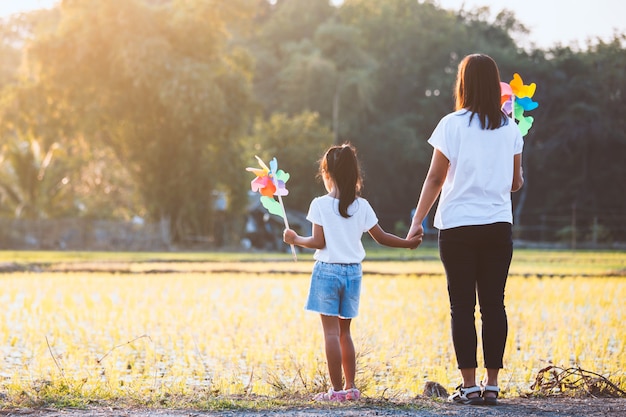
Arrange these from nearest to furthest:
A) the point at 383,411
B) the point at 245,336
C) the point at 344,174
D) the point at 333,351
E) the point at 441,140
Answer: the point at 383,411, the point at 441,140, the point at 333,351, the point at 344,174, the point at 245,336

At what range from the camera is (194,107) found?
102ft

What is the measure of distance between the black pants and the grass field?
649mm

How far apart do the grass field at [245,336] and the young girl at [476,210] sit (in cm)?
67

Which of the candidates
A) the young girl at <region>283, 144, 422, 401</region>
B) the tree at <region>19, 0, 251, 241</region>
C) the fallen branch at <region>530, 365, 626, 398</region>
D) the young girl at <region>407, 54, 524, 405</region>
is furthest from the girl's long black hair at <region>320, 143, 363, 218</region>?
the tree at <region>19, 0, 251, 241</region>

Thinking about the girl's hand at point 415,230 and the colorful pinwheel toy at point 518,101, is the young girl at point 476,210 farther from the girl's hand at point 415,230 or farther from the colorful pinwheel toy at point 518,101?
the colorful pinwheel toy at point 518,101

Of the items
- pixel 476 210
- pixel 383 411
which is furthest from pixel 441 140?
pixel 383 411

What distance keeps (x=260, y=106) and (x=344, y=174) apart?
1147 inches

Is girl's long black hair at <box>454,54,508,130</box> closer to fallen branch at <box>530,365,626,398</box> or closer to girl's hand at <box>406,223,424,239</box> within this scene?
girl's hand at <box>406,223,424,239</box>

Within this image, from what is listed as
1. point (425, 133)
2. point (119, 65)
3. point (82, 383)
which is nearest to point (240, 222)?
point (119, 65)

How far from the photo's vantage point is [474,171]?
14.9 feet

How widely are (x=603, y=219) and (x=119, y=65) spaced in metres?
20.7

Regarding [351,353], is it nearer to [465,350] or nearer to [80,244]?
[465,350]

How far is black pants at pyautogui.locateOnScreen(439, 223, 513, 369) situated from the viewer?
14.8ft

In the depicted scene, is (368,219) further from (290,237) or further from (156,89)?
(156,89)
